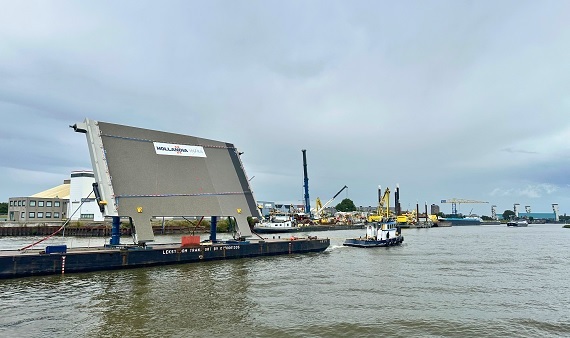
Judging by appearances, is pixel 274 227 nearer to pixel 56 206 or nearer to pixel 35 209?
pixel 56 206

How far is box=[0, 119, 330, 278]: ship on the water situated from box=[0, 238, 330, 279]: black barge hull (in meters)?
0.06

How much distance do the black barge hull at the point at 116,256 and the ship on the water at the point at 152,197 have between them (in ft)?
0.18

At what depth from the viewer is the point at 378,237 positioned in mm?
56656

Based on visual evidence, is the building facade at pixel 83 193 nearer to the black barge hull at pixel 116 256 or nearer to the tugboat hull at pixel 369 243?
the tugboat hull at pixel 369 243

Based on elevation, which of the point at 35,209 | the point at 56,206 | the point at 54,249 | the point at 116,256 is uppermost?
the point at 56,206

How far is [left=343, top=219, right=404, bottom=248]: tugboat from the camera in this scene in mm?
55312

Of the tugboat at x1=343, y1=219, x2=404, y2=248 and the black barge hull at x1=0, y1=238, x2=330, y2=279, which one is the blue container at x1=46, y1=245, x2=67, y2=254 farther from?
the tugboat at x1=343, y1=219, x2=404, y2=248

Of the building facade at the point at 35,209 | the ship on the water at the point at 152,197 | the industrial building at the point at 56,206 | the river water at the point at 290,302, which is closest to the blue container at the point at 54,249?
the ship on the water at the point at 152,197

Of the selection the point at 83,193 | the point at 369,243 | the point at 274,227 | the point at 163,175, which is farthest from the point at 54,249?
the point at 274,227

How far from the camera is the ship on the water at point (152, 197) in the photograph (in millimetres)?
29970

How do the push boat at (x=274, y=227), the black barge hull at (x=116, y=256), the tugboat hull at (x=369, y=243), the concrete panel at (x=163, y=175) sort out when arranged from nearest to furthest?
the black barge hull at (x=116, y=256), the concrete panel at (x=163, y=175), the tugboat hull at (x=369, y=243), the push boat at (x=274, y=227)

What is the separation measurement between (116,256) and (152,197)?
253 inches

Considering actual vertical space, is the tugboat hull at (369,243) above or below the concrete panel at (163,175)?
below

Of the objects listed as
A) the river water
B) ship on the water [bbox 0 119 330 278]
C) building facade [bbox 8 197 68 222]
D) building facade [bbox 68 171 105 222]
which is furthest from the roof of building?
the river water
